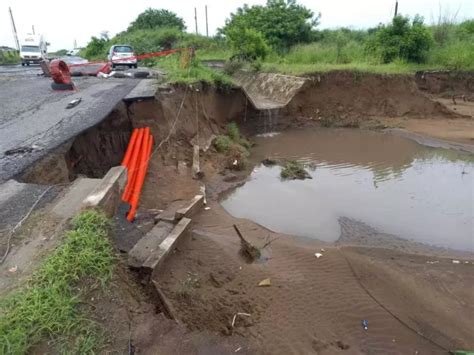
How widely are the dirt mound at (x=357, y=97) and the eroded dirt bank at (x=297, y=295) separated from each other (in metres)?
9.45

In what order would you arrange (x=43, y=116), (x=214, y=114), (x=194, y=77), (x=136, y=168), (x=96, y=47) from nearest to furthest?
(x=136, y=168)
(x=43, y=116)
(x=194, y=77)
(x=214, y=114)
(x=96, y=47)

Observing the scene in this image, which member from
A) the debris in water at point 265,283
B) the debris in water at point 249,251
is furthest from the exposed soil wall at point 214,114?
the debris in water at point 265,283

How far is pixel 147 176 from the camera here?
780 cm

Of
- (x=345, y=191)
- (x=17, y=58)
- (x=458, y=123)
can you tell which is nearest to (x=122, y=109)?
(x=345, y=191)

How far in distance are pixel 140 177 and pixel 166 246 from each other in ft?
7.95

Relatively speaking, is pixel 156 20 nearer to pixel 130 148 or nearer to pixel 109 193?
pixel 130 148

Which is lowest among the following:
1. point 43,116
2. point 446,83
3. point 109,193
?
point 446,83

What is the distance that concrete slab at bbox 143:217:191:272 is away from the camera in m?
4.36

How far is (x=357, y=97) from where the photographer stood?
1608 cm

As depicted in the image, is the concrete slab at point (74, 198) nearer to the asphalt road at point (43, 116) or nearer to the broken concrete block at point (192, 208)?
the asphalt road at point (43, 116)

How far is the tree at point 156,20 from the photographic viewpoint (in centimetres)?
4238

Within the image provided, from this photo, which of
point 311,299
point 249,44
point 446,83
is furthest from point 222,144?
point 446,83

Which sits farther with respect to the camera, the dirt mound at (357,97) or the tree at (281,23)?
the tree at (281,23)

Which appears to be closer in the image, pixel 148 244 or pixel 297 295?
pixel 148 244
